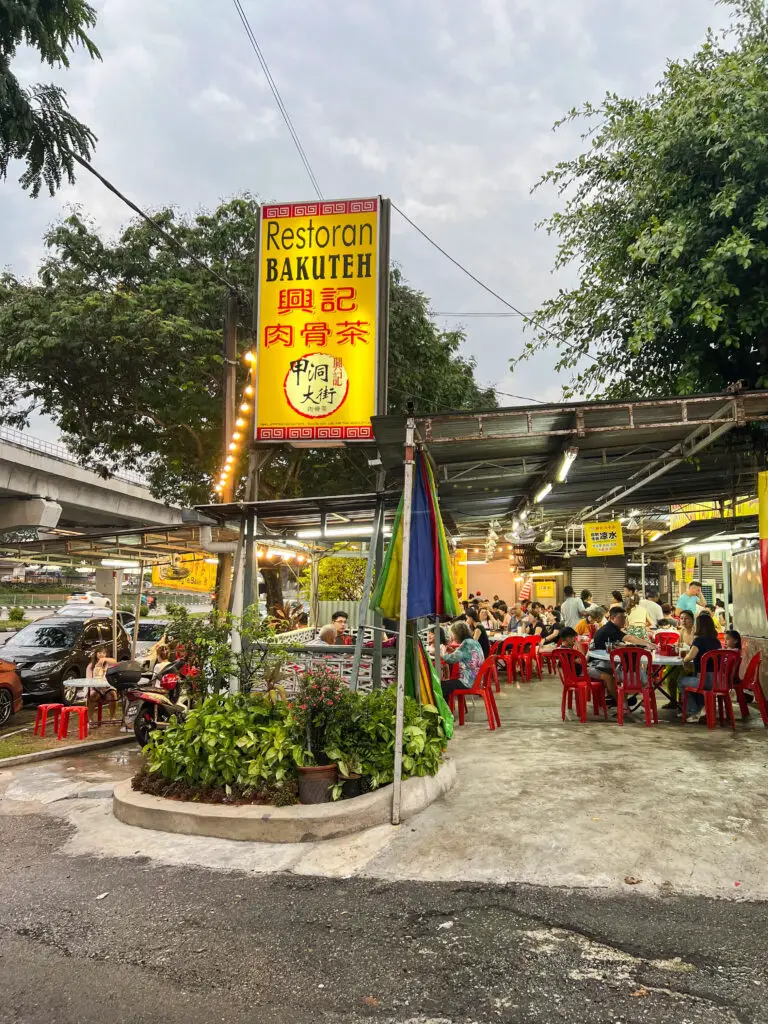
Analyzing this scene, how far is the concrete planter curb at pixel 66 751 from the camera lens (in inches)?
320

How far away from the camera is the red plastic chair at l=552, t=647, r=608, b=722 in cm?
885

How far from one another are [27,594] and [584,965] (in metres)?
61.1

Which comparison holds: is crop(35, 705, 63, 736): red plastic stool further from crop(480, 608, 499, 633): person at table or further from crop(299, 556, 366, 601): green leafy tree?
crop(299, 556, 366, 601): green leafy tree

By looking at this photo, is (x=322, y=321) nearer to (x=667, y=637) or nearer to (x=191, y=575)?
(x=667, y=637)

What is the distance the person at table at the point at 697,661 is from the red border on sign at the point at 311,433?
15.6ft

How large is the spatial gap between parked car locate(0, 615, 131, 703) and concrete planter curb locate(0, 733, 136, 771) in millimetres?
3140

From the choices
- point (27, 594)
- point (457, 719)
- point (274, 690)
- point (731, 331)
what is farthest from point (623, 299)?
point (27, 594)

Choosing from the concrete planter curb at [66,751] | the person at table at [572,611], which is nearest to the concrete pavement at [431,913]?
the concrete planter curb at [66,751]

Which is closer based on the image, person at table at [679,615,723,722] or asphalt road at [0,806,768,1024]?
asphalt road at [0,806,768,1024]

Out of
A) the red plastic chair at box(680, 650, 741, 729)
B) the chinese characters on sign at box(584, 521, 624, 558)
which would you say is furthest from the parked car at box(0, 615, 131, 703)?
the red plastic chair at box(680, 650, 741, 729)

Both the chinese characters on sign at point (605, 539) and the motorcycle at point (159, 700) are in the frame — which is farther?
the chinese characters on sign at point (605, 539)

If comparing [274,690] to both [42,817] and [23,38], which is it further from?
[23,38]

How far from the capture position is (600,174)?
1085 cm

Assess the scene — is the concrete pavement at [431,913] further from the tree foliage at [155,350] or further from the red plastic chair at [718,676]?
the tree foliage at [155,350]
